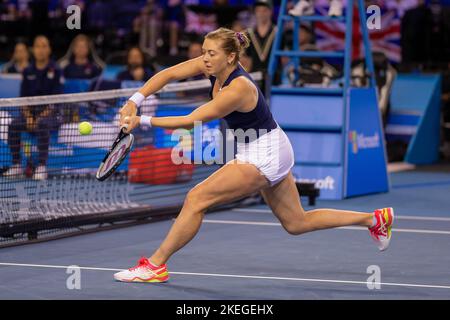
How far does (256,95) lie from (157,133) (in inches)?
245

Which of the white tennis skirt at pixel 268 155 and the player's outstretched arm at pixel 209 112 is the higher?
the player's outstretched arm at pixel 209 112

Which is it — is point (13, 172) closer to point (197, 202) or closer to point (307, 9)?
point (307, 9)

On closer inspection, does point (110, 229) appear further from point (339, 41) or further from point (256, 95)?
point (339, 41)

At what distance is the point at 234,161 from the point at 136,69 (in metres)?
7.96

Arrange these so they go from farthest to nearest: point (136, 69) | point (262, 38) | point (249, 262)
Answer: point (136, 69), point (262, 38), point (249, 262)

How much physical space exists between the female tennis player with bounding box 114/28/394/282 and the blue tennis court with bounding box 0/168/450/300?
41 cm

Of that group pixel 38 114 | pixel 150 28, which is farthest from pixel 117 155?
pixel 150 28

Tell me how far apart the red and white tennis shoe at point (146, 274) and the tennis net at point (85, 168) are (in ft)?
7.13

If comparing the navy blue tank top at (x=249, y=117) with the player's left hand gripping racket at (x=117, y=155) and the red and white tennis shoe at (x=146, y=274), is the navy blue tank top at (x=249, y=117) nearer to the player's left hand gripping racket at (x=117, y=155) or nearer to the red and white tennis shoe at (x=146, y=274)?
the player's left hand gripping racket at (x=117, y=155)

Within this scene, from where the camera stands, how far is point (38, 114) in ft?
40.6

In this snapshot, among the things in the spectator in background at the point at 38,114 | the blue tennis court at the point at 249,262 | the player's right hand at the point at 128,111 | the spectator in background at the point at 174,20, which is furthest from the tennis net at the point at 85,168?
the spectator in background at the point at 174,20

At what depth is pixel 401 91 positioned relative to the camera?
57.4 feet

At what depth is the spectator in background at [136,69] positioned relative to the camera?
1573 cm

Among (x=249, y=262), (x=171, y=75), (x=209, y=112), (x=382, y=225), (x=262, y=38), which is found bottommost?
(x=249, y=262)
